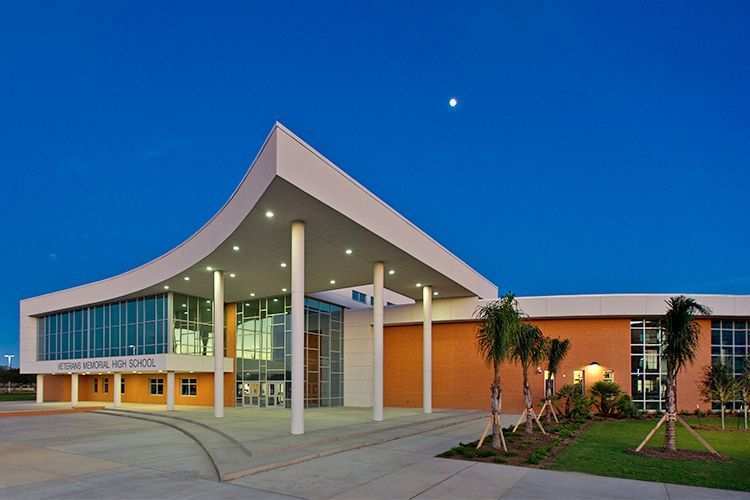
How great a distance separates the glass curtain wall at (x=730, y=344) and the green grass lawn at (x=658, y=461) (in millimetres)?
9280

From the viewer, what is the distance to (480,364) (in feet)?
98.4

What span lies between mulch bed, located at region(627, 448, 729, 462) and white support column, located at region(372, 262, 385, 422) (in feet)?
32.8

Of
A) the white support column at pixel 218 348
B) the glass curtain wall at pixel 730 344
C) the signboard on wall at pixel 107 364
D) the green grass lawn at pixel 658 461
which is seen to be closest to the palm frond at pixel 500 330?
the green grass lawn at pixel 658 461

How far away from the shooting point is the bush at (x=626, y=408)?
83.6 feet

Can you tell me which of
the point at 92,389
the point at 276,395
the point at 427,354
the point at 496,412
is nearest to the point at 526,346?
the point at 496,412

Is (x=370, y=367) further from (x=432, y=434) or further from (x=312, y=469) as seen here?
(x=312, y=469)

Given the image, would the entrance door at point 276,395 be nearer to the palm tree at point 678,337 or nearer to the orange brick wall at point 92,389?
the orange brick wall at point 92,389

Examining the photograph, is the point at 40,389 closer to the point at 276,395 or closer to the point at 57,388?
the point at 57,388

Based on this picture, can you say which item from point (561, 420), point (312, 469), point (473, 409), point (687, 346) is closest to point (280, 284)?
point (473, 409)

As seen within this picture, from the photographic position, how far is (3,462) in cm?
1395

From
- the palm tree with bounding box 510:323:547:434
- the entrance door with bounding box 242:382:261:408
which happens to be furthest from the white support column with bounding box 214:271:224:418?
the palm tree with bounding box 510:323:547:434

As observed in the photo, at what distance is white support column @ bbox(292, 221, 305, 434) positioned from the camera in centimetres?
1716

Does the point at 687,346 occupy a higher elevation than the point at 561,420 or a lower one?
higher

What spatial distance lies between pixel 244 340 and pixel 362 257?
47.5 feet
